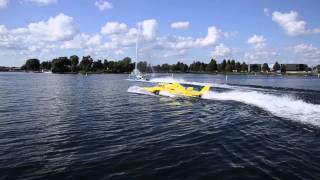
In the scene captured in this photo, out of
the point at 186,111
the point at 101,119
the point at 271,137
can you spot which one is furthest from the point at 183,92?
the point at 271,137

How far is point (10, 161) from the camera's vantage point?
15.4 meters

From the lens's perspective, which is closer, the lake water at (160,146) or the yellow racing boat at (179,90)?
the lake water at (160,146)

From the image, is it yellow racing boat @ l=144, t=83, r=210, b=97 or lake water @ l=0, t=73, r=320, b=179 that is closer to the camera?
lake water @ l=0, t=73, r=320, b=179

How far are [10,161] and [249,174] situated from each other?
32.1 feet

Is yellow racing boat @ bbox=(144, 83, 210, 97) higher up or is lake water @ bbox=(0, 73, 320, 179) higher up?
yellow racing boat @ bbox=(144, 83, 210, 97)

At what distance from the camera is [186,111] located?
33875 mm

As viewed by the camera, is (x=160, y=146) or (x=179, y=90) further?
(x=179, y=90)

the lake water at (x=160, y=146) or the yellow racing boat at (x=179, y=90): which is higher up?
the yellow racing boat at (x=179, y=90)

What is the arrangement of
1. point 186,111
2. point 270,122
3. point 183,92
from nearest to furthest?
point 270,122 < point 186,111 < point 183,92

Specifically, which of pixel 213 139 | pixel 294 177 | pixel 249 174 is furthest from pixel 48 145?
pixel 294 177

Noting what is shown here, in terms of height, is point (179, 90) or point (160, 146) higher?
point (179, 90)

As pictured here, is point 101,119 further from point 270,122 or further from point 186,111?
point 270,122

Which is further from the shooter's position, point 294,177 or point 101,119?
point 101,119

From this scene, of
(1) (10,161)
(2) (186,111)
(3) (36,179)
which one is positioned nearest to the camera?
(3) (36,179)
